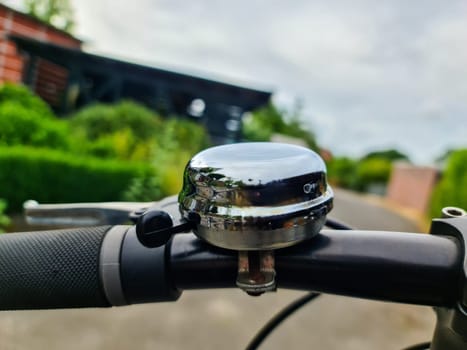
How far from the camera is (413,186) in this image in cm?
1692

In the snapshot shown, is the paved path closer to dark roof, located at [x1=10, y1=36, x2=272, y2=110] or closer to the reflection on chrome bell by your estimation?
the reflection on chrome bell

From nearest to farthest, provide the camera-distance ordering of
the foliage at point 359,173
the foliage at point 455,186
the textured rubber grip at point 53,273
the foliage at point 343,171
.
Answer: the textured rubber grip at point 53,273, the foliage at point 455,186, the foliage at point 359,173, the foliage at point 343,171

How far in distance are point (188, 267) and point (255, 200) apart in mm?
160

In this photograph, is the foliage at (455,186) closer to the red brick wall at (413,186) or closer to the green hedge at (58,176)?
the green hedge at (58,176)

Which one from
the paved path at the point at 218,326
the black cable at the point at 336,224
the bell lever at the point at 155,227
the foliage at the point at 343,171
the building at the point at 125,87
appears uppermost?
the building at the point at 125,87

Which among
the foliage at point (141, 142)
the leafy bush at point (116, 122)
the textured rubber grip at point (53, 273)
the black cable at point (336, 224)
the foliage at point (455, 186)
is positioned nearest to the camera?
the textured rubber grip at point (53, 273)

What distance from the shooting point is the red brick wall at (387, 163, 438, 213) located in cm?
1374

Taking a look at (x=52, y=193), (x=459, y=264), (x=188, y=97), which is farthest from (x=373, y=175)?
(x=459, y=264)

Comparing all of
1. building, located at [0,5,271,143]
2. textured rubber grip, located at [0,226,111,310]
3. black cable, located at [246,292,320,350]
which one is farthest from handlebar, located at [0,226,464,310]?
building, located at [0,5,271,143]

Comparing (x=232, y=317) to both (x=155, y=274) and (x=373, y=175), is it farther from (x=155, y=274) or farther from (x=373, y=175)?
(x=373, y=175)

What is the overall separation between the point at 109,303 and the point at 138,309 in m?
3.18

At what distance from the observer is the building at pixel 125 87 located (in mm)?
14508

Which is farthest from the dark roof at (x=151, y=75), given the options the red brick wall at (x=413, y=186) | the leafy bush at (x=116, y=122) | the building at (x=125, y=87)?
the red brick wall at (x=413, y=186)

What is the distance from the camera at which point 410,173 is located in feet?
58.8
